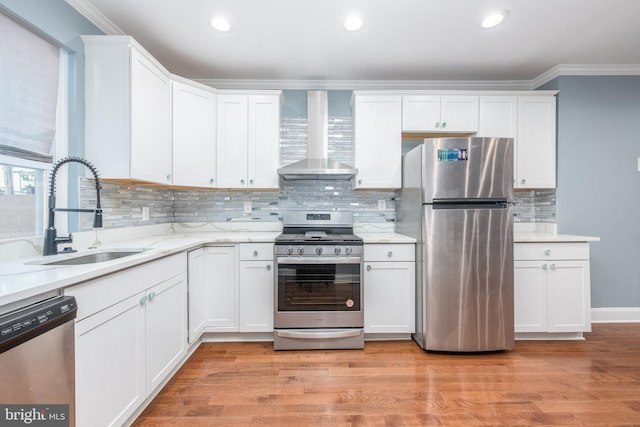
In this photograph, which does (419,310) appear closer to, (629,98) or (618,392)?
(618,392)

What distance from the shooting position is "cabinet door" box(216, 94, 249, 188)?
272 centimetres

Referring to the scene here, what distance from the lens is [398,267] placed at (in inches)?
96.3

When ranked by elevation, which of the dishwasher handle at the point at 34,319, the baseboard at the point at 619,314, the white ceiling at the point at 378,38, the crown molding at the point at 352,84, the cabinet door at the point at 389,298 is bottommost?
the baseboard at the point at 619,314

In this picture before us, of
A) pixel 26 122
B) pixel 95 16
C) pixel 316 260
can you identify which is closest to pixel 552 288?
pixel 316 260

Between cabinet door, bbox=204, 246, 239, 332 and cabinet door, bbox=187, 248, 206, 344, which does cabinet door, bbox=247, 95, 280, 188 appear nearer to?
cabinet door, bbox=204, 246, 239, 332

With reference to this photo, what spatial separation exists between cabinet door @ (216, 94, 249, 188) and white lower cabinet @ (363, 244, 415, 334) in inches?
56.8

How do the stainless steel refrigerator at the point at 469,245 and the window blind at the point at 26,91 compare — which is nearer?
the window blind at the point at 26,91

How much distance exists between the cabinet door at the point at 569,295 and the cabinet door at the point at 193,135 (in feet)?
10.6

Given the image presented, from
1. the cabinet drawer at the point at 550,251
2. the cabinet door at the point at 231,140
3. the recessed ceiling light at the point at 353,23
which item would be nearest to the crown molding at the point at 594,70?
the cabinet drawer at the point at 550,251

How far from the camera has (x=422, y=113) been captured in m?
2.77

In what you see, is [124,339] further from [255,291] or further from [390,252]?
[390,252]

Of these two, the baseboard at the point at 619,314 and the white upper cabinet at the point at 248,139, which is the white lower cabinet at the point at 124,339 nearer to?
the white upper cabinet at the point at 248,139

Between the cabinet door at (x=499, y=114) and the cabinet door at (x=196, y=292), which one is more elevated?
the cabinet door at (x=499, y=114)

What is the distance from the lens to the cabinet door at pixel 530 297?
246 centimetres
